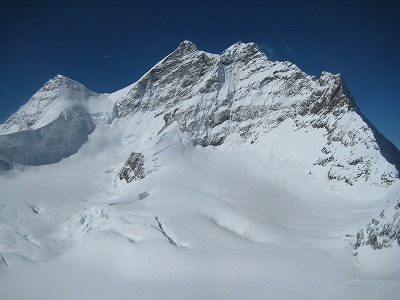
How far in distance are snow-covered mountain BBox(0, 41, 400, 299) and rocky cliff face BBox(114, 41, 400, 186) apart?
0.26 metres

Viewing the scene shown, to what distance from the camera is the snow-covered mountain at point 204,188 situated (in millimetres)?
22000

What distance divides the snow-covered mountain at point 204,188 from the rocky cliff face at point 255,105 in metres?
0.26

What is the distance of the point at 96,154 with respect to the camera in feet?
205

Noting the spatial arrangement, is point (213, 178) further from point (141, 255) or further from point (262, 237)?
point (141, 255)

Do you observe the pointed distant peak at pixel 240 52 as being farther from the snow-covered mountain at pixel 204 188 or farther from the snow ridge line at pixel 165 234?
the snow ridge line at pixel 165 234

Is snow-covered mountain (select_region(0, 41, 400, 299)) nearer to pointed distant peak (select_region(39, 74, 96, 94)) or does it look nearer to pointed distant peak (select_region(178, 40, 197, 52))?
pointed distant peak (select_region(39, 74, 96, 94))

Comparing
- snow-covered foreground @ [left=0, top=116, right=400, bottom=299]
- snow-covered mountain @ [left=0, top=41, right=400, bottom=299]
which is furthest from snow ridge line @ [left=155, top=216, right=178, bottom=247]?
snow-covered mountain @ [left=0, top=41, right=400, bottom=299]

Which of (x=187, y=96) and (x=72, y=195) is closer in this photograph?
(x=72, y=195)

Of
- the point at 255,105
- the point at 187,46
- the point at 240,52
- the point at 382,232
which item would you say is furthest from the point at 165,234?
the point at 187,46

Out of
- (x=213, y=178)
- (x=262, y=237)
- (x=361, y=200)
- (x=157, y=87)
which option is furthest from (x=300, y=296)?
(x=157, y=87)

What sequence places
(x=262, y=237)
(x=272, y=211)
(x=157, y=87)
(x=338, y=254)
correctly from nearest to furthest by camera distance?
(x=338, y=254) < (x=262, y=237) < (x=272, y=211) < (x=157, y=87)

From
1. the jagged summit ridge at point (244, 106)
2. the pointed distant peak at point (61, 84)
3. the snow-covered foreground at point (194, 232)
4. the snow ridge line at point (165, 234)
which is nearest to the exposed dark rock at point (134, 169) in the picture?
the snow-covered foreground at point (194, 232)

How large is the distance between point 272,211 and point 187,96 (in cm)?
3739

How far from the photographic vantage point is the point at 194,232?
27625 mm
